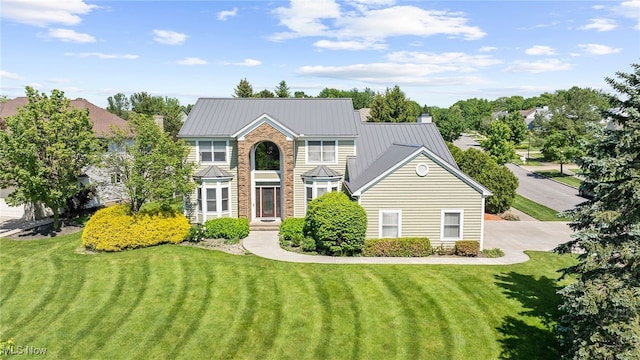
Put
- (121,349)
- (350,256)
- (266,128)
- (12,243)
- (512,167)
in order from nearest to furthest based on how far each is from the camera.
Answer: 1. (121,349)
2. (350,256)
3. (12,243)
4. (266,128)
5. (512,167)

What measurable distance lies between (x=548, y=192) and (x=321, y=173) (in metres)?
26.4

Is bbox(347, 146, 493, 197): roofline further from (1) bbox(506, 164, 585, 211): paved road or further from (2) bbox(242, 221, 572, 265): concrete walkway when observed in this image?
(1) bbox(506, 164, 585, 211): paved road

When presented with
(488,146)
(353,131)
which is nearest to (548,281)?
(353,131)

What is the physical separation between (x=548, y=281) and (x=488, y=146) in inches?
1373

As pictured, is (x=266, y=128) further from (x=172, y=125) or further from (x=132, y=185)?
(x=172, y=125)

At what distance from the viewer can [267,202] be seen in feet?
95.7

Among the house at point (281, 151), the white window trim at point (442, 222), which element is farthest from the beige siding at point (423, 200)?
the house at point (281, 151)

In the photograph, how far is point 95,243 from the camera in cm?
2269

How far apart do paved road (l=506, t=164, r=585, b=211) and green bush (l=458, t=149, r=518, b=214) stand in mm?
A: 6041

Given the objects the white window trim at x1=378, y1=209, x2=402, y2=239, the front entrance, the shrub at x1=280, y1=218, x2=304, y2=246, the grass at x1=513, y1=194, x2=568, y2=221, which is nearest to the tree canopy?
the front entrance

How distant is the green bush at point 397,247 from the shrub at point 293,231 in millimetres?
3801

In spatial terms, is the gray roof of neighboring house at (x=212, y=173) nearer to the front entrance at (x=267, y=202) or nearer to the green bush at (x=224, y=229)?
the front entrance at (x=267, y=202)

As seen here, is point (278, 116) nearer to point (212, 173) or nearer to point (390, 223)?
point (212, 173)

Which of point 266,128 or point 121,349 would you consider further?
point 266,128
